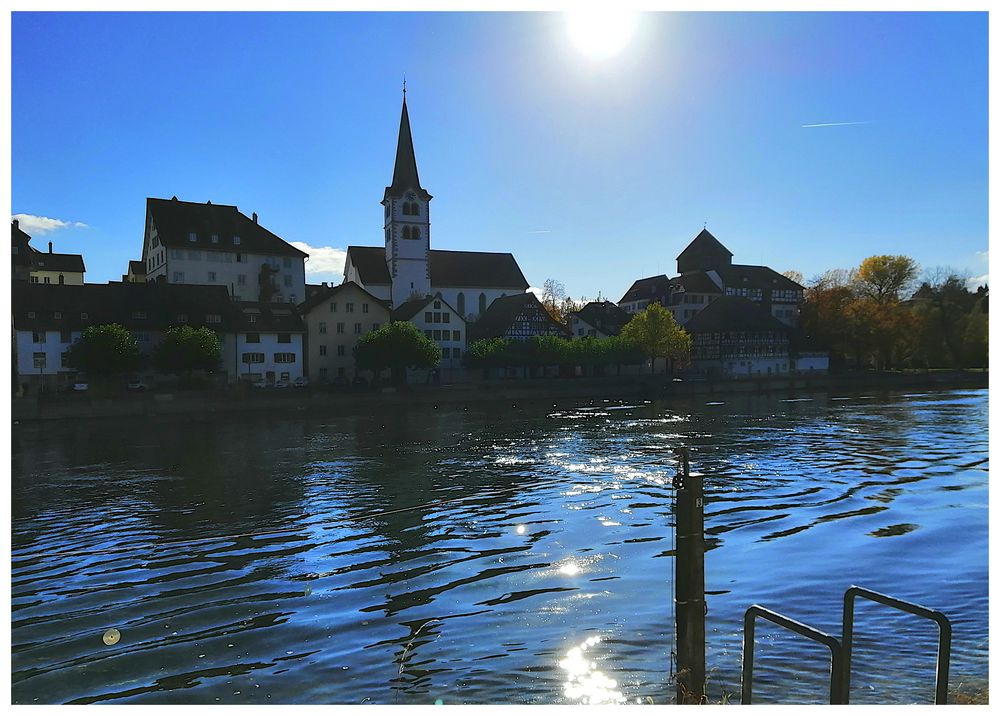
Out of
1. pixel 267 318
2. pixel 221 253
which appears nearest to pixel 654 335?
pixel 267 318

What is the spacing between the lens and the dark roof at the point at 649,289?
98.9m

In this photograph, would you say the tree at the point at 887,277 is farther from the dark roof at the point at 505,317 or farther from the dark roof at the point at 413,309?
the dark roof at the point at 413,309

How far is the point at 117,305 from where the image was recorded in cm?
5634

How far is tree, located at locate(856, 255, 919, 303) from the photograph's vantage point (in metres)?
89.4

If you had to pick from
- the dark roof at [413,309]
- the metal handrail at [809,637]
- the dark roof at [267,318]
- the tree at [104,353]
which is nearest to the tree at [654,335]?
the dark roof at [413,309]

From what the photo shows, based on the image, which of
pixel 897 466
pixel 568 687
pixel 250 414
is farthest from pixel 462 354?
pixel 568 687

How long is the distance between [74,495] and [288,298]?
5451 centimetres

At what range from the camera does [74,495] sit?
2172cm

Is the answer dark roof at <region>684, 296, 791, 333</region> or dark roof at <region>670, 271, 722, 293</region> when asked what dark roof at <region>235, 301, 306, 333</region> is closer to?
dark roof at <region>684, 296, 791, 333</region>

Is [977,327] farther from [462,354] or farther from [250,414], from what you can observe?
[250,414]

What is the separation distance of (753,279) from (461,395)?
53.7 meters

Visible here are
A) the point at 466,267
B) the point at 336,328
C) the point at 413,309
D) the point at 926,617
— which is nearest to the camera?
the point at 926,617

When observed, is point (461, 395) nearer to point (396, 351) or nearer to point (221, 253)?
point (396, 351)

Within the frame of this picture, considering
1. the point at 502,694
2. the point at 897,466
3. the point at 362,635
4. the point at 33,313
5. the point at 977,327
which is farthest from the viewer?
the point at 977,327
